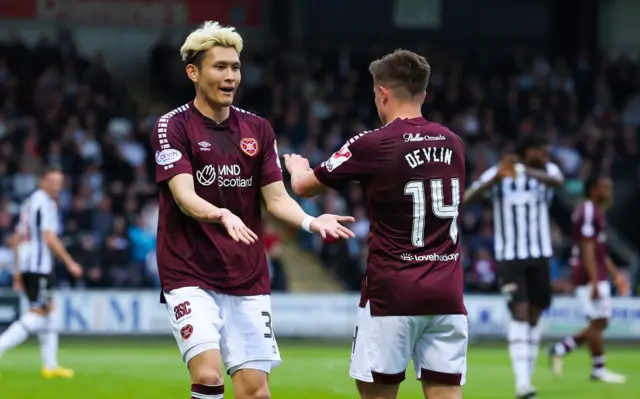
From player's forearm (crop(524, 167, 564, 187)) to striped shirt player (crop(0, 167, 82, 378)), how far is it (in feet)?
18.0

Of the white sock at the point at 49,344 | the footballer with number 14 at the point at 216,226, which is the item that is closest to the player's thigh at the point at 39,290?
the white sock at the point at 49,344

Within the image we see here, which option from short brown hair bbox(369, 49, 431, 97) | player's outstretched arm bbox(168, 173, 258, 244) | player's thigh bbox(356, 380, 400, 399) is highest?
short brown hair bbox(369, 49, 431, 97)

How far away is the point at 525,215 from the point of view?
12398 millimetres

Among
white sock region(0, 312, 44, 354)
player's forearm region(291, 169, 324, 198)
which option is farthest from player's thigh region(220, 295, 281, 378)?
white sock region(0, 312, 44, 354)

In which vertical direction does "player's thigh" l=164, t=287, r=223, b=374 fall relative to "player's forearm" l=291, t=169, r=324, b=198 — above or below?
below

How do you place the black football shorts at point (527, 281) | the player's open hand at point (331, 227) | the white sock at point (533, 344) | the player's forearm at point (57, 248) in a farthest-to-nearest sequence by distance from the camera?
the player's forearm at point (57, 248), the black football shorts at point (527, 281), the white sock at point (533, 344), the player's open hand at point (331, 227)

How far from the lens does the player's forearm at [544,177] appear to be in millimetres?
12000

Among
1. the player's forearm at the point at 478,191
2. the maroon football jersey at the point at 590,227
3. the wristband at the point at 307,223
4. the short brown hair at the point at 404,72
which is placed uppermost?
the short brown hair at the point at 404,72

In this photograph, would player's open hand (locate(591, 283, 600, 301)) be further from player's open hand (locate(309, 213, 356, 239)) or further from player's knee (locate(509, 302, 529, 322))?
player's open hand (locate(309, 213, 356, 239))

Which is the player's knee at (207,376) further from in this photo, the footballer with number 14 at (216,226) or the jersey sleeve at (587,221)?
the jersey sleeve at (587,221)

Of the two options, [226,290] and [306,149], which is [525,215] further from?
[306,149]

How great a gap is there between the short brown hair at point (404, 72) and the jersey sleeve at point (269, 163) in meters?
0.85

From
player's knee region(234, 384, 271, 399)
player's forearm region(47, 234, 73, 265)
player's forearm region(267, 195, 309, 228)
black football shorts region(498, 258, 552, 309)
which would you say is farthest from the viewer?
player's forearm region(47, 234, 73, 265)

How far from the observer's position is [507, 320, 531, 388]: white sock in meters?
12.0
